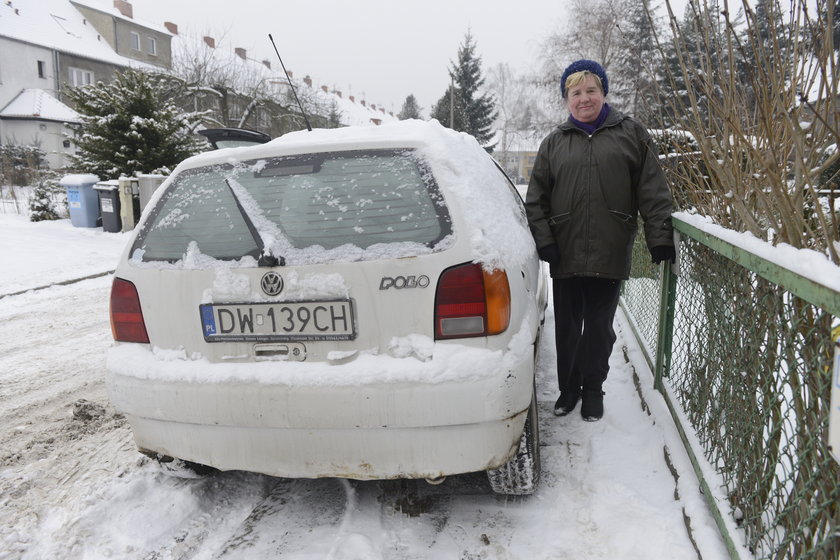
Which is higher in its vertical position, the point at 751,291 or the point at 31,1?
the point at 31,1

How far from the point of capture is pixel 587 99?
112 inches

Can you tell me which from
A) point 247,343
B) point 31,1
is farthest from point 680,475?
point 31,1

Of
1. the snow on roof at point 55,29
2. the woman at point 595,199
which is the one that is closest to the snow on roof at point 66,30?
the snow on roof at point 55,29

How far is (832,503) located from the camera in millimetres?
1348

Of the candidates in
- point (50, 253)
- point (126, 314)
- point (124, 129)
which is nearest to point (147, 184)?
point (124, 129)

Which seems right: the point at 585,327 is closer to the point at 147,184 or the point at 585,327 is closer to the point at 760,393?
the point at 760,393

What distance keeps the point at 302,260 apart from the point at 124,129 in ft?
45.2

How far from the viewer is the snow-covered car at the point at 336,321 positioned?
1.98 metres

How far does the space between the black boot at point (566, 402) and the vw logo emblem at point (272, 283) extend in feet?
6.27

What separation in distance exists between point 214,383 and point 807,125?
2.23m

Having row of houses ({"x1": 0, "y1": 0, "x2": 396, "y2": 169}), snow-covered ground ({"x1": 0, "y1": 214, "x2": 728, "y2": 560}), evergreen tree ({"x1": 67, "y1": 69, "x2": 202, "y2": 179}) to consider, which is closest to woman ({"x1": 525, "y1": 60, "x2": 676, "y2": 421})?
snow-covered ground ({"x1": 0, "y1": 214, "x2": 728, "y2": 560})

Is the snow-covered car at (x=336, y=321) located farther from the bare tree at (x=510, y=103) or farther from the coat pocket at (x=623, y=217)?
the bare tree at (x=510, y=103)

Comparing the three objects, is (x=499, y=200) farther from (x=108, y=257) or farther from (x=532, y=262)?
(x=108, y=257)

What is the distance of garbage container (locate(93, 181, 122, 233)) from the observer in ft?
40.6
